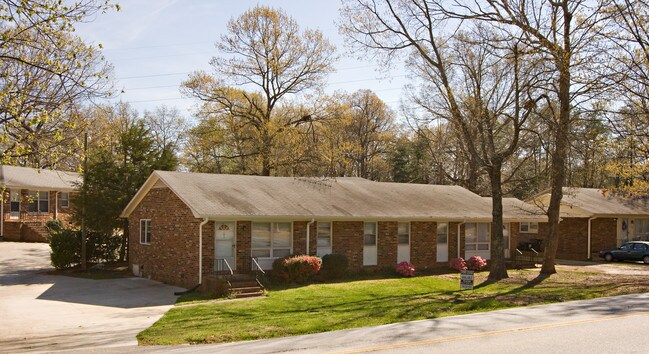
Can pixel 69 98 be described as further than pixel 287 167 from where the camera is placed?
No

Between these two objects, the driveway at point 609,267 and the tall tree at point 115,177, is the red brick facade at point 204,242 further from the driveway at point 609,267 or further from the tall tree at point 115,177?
the driveway at point 609,267

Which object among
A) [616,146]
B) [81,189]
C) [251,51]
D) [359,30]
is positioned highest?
[251,51]

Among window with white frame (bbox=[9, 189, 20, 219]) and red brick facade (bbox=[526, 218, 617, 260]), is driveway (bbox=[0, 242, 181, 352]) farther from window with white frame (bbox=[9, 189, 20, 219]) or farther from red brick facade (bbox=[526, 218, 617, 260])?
red brick facade (bbox=[526, 218, 617, 260])

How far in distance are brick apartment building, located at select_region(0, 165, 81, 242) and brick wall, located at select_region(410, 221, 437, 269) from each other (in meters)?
22.6

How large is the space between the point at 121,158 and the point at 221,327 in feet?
61.5

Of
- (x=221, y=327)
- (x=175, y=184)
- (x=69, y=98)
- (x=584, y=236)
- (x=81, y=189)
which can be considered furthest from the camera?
(x=584, y=236)

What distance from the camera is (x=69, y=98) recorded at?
13.2 metres

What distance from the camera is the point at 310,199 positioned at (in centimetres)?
2673

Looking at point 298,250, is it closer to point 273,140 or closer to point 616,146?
point 616,146

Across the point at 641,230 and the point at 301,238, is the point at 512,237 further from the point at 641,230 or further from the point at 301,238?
the point at 641,230

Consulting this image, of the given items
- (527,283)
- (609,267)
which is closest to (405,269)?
(527,283)

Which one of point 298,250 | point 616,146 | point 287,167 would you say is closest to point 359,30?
point 298,250

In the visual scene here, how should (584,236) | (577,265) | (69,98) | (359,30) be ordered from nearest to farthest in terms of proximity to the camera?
1. (69,98)
2. (359,30)
3. (577,265)
4. (584,236)

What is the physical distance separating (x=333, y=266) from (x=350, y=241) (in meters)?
2.25
